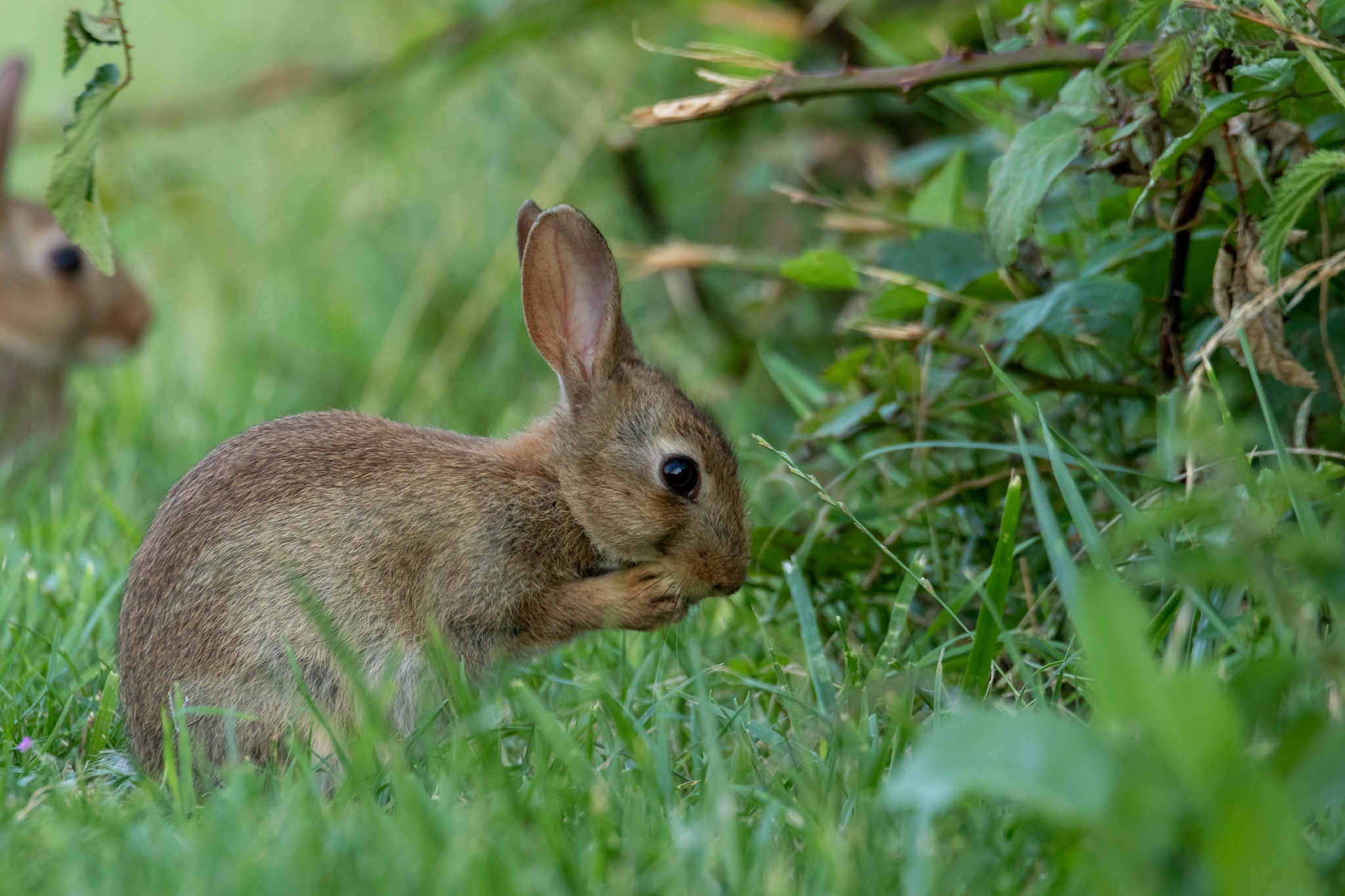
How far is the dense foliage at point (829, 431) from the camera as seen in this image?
170cm

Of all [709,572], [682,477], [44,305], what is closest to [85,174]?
[682,477]

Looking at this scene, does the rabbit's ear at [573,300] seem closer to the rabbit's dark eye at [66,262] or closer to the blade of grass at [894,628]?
the blade of grass at [894,628]

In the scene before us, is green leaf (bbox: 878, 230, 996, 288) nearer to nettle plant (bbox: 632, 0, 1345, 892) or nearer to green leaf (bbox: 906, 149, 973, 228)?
nettle plant (bbox: 632, 0, 1345, 892)

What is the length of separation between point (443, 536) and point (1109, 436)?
5.15 feet

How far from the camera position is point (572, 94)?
6305 millimetres

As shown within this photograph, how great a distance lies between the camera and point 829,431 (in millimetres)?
3348

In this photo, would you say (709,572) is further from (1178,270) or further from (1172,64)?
(1172,64)

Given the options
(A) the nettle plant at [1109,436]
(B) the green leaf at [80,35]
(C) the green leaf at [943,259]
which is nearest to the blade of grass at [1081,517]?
(A) the nettle plant at [1109,436]

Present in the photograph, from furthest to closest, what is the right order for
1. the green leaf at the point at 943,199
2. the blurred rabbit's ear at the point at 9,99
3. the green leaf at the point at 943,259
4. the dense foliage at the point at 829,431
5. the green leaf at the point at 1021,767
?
the blurred rabbit's ear at the point at 9,99 < the green leaf at the point at 943,199 < the green leaf at the point at 943,259 < the dense foliage at the point at 829,431 < the green leaf at the point at 1021,767

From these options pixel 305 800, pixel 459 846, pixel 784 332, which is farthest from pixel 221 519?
pixel 784 332

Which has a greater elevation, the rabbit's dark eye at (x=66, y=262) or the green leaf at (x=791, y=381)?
the rabbit's dark eye at (x=66, y=262)

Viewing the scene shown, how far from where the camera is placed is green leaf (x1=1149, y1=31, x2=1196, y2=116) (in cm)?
246

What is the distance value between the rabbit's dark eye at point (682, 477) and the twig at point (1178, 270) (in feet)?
3.40

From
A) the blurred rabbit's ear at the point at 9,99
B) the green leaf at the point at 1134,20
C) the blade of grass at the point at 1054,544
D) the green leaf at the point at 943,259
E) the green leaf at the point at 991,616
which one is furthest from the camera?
the blurred rabbit's ear at the point at 9,99
